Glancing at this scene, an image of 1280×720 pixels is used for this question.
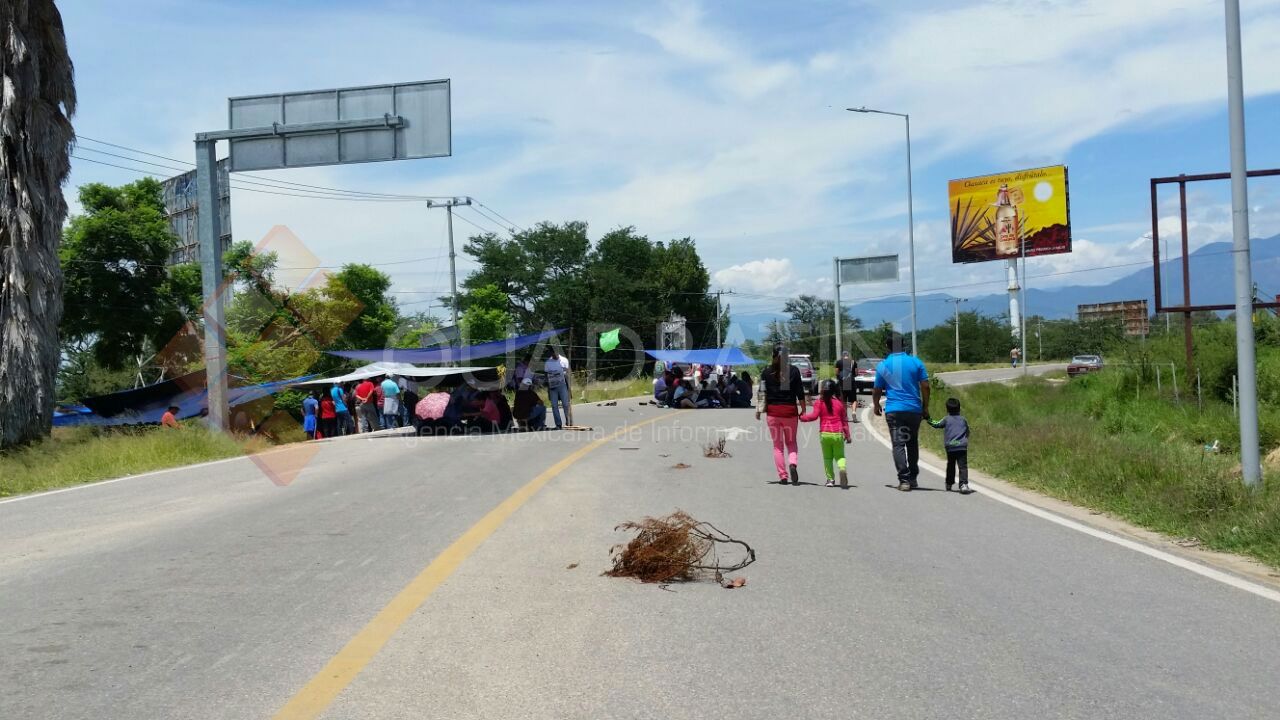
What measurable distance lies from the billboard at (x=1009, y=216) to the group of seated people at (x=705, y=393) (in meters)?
26.7

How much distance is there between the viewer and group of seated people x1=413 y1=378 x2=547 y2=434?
71.1 ft

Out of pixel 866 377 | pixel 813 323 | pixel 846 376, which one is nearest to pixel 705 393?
pixel 866 377

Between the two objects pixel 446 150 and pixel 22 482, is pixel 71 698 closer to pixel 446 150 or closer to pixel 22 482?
pixel 22 482

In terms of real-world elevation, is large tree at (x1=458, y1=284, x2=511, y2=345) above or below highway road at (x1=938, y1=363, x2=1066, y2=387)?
above

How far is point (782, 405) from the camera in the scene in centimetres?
1257

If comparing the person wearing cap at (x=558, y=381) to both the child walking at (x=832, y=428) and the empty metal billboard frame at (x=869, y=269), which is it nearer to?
the child walking at (x=832, y=428)

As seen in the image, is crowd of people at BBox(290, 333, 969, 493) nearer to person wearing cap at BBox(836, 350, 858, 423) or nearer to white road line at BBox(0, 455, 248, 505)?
person wearing cap at BBox(836, 350, 858, 423)

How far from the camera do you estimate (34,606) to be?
6.37 metres

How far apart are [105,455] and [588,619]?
12745mm

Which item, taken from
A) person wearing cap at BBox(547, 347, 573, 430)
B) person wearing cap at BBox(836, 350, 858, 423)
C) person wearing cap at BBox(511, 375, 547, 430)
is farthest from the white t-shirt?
person wearing cap at BBox(836, 350, 858, 423)

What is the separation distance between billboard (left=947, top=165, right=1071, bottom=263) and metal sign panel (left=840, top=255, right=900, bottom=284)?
7.81 m

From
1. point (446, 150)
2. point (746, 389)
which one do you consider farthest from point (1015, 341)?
point (446, 150)

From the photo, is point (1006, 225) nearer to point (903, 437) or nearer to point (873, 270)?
point (873, 270)

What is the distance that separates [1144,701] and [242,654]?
4.29 metres
